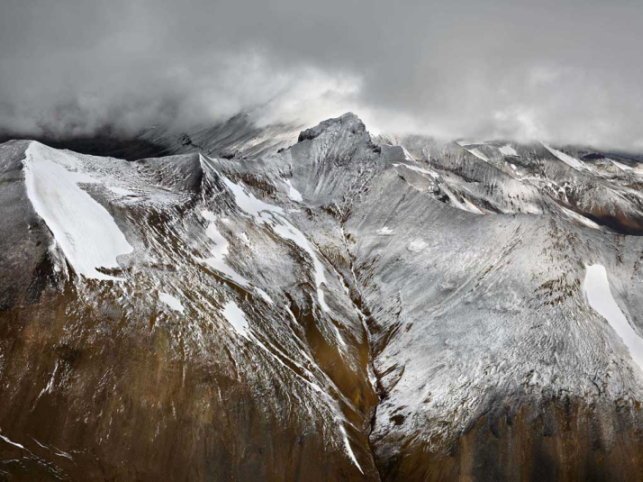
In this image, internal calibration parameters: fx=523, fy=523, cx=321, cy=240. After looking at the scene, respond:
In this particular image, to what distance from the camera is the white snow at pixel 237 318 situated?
83.2m

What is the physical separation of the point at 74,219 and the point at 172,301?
Result: 20170 millimetres

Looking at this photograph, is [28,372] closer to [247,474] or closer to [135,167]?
[247,474]

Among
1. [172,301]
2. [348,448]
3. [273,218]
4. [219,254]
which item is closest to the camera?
[348,448]

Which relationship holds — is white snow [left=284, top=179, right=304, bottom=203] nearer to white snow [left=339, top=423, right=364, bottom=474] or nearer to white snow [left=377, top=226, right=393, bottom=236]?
white snow [left=377, top=226, right=393, bottom=236]

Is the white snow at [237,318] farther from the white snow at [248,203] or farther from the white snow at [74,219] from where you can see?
the white snow at [248,203]

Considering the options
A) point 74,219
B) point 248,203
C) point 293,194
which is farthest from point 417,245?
point 74,219

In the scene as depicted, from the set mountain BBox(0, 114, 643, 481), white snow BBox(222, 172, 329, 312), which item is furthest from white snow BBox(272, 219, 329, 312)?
mountain BBox(0, 114, 643, 481)

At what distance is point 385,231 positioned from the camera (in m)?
130

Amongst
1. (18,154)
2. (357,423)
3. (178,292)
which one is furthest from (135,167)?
(357,423)

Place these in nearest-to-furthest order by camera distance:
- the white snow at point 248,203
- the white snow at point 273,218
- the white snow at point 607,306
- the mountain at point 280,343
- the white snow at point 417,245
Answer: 1. the mountain at point 280,343
2. the white snow at point 607,306
3. the white snow at point 273,218
4. the white snow at point 417,245
5. the white snow at point 248,203

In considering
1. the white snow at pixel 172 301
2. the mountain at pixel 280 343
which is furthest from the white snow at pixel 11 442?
the white snow at pixel 172 301

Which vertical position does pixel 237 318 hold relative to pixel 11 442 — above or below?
above

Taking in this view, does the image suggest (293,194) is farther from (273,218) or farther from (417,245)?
(417,245)

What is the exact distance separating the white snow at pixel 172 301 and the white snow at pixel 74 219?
797cm
